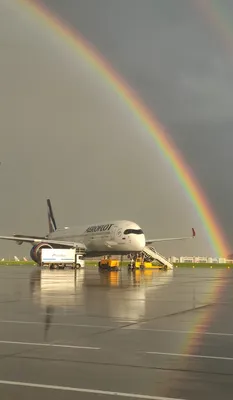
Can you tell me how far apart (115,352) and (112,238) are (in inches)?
2154

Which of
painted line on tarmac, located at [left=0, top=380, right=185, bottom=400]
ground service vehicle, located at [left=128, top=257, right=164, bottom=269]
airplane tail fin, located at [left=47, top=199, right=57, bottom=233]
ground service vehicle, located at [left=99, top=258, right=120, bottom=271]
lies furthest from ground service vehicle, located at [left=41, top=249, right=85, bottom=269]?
painted line on tarmac, located at [left=0, top=380, right=185, bottom=400]

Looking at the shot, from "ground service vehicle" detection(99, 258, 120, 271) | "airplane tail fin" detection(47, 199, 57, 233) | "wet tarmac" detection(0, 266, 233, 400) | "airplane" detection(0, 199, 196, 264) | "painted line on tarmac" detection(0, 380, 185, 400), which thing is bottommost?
"painted line on tarmac" detection(0, 380, 185, 400)

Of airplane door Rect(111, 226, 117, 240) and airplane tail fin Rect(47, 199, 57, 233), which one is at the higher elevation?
airplane tail fin Rect(47, 199, 57, 233)

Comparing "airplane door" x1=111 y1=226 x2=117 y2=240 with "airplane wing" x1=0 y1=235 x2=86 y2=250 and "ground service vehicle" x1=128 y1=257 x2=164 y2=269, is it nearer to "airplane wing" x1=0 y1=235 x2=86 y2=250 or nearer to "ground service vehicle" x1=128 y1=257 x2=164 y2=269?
"ground service vehicle" x1=128 y1=257 x2=164 y2=269

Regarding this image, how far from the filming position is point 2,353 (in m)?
10.9

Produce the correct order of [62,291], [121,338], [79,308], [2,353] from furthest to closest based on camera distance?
[62,291], [79,308], [121,338], [2,353]

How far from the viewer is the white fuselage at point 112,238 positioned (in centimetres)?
6381

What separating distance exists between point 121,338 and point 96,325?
90.8 inches

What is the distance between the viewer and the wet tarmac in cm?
812

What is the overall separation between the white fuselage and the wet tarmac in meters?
43.5

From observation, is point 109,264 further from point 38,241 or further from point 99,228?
point 38,241

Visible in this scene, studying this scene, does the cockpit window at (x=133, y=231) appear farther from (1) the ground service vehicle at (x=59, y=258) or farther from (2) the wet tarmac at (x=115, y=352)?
(2) the wet tarmac at (x=115, y=352)

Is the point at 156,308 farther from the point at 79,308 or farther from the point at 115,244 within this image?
the point at 115,244

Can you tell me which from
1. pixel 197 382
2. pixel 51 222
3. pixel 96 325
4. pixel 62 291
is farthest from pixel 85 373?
pixel 51 222
